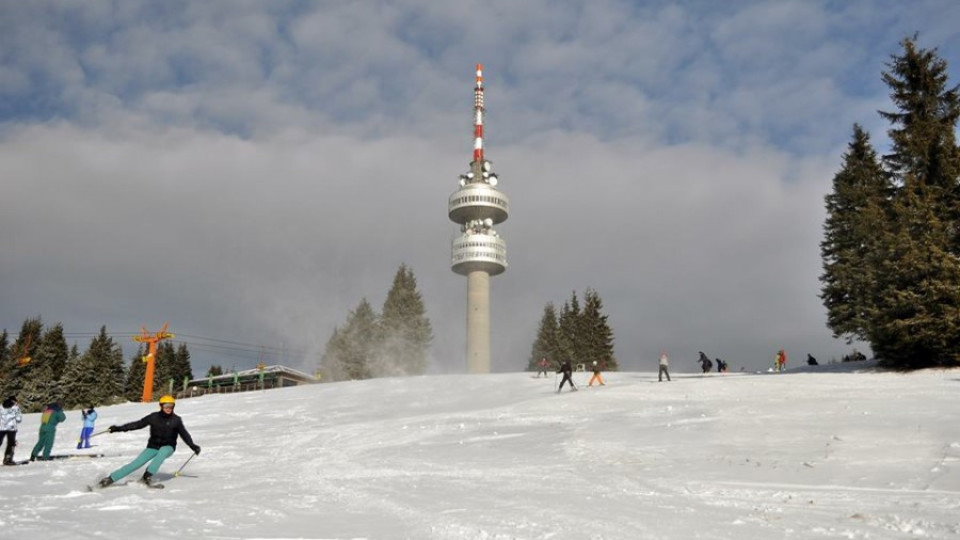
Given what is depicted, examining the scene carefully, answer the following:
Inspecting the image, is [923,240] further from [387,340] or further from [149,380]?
[387,340]

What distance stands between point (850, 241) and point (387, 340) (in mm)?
56006

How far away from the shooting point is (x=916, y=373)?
28734mm

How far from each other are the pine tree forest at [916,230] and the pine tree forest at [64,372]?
2857 inches

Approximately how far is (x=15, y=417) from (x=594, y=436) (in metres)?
14.6

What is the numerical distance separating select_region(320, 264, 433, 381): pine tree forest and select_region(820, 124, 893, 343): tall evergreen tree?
166 ft

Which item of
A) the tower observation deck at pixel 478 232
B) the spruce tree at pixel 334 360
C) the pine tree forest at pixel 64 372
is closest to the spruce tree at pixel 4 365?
the pine tree forest at pixel 64 372

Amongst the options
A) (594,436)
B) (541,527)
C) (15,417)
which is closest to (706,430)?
(594,436)

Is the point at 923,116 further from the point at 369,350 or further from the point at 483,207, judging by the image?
the point at 483,207

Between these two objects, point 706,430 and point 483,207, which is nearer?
point 706,430

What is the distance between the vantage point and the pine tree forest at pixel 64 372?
3093 inches

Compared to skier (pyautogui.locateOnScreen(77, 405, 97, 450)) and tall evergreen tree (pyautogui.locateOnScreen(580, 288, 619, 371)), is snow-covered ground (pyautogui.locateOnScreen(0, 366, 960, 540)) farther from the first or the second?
tall evergreen tree (pyautogui.locateOnScreen(580, 288, 619, 371))

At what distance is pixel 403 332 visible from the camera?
286 ft

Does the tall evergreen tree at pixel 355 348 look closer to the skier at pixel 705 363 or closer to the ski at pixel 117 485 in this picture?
the skier at pixel 705 363

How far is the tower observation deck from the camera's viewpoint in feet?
322
